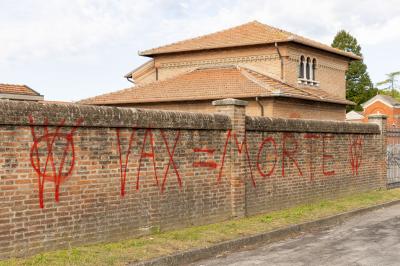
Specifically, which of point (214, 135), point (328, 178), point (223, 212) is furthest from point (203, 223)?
point (328, 178)

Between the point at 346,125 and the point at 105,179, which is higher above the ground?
the point at 346,125

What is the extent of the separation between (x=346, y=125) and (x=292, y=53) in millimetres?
13284

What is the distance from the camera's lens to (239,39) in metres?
30.7

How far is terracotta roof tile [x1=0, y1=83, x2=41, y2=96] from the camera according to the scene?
3113cm

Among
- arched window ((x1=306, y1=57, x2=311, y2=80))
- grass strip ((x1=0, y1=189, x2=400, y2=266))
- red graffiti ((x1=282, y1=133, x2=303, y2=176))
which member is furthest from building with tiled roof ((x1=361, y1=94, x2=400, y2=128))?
red graffiti ((x1=282, y1=133, x2=303, y2=176))

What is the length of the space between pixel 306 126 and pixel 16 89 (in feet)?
71.5

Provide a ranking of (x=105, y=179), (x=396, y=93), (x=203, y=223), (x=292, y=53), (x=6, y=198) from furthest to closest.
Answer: (x=396, y=93), (x=292, y=53), (x=203, y=223), (x=105, y=179), (x=6, y=198)

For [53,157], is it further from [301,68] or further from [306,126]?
[301,68]

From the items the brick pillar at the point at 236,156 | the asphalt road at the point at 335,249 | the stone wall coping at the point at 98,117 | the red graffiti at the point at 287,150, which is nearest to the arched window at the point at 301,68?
the red graffiti at the point at 287,150

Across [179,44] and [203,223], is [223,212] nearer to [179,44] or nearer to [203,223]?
[203,223]

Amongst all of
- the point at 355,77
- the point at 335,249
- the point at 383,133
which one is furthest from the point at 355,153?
the point at 355,77

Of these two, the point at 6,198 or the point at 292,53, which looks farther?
the point at 292,53

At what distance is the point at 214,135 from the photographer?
1173 cm

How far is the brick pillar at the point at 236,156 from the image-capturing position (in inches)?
476
